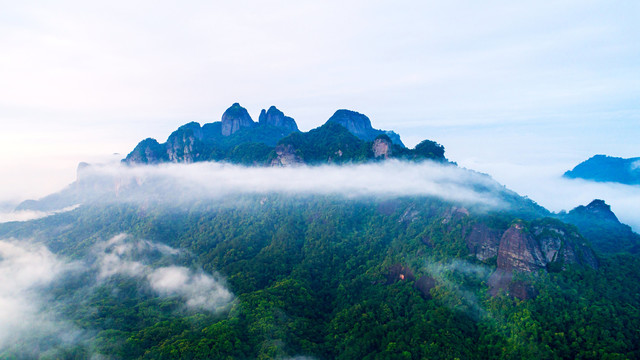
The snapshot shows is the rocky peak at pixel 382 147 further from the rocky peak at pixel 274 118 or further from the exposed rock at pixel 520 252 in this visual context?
the rocky peak at pixel 274 118

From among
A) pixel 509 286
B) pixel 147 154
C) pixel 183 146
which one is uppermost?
pixel 183 146

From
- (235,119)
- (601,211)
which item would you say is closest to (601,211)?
(601,211)

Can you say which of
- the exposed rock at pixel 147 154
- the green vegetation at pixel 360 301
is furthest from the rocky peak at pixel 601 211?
the exposed rock at pixel 147 154

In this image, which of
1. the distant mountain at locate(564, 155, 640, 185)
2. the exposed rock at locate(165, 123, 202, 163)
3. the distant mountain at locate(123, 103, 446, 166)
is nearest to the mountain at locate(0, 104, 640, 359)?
the distant mountain at locate(123, 103, 446, 166)

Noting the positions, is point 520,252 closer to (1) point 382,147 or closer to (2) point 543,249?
(2) point 543,249

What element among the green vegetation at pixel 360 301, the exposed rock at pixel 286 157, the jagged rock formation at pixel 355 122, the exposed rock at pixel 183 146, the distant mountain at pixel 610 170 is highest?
the jagged rock formation at pixel 355 122

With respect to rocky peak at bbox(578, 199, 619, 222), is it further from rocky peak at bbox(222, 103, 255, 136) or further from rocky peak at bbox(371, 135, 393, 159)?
rocky peak at bbox(222, 103, 255, 136)
